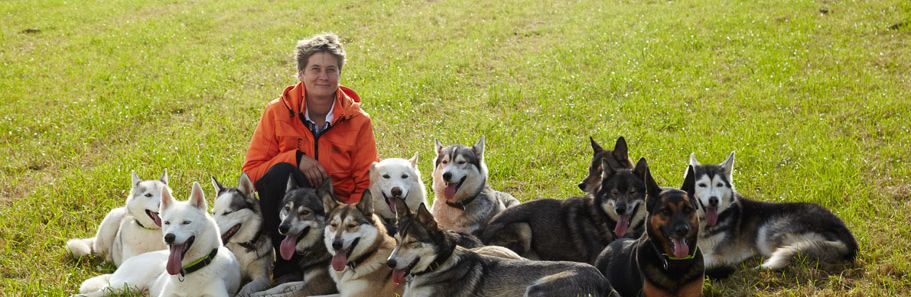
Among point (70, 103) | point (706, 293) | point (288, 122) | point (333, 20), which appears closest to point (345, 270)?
point (288, 122)

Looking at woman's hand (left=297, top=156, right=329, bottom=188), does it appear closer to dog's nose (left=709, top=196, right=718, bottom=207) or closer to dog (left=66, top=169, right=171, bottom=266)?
dog (left=66, top=169, right=171, bottom=266)

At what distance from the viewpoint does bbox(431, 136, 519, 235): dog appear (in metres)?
7.57

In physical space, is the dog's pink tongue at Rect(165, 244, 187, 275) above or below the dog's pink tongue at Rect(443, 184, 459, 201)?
above

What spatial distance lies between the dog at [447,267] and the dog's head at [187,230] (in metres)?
1.48

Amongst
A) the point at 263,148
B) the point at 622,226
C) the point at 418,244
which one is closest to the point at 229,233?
the point at 263,148

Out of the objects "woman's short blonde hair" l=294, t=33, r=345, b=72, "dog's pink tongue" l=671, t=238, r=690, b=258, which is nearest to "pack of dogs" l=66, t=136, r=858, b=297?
"dog's pink tongue" l=671, t=238, r=690, b=258

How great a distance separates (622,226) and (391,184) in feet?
7.04

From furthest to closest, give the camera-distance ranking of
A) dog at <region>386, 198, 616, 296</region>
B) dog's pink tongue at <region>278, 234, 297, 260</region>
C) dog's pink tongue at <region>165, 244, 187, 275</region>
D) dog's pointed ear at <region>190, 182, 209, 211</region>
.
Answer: dog's pink tongue at <region>278, 234, 297, 260</region>
dog's pointed ear at <region>190, 182, 209, 211</region>
dog's pink tongue at <region>165, 244, 187, 275</region>
dog at <region>386, 198, 616, 296</region>

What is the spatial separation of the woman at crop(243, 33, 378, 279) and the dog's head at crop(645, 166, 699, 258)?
10.1ft

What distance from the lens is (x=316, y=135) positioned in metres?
7.45

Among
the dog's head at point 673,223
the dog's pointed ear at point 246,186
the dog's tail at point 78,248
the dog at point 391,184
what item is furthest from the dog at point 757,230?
the dog's tail at point 78,248

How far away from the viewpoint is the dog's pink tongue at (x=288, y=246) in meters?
6.23

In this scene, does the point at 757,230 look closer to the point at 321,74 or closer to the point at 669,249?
the point at 669,249

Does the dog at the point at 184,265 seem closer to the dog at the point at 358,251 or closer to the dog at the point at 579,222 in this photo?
the dog at the point at 358,251
